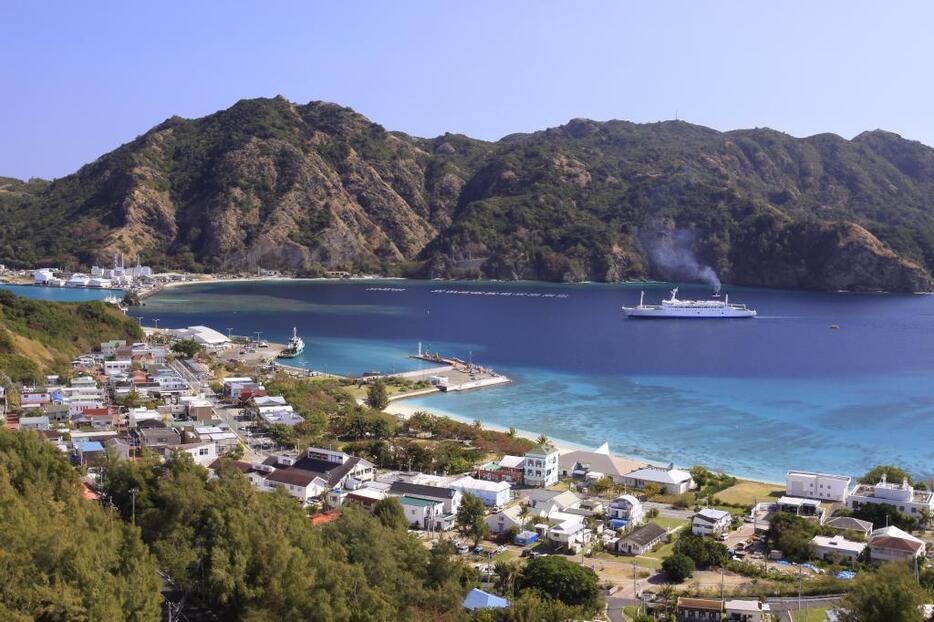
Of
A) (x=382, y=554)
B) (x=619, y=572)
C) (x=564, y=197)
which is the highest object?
(x=564, y=197)

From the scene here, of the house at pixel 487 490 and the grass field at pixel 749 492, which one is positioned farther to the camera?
the grass field at pixel 749 492

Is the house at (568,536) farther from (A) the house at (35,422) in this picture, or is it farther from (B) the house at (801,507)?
(A) the house at (35,422)

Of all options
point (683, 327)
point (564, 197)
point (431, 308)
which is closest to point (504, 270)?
point (564, 197)

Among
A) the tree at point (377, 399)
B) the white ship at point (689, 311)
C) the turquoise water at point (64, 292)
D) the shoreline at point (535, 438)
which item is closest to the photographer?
the shoreline at point (535, 438)

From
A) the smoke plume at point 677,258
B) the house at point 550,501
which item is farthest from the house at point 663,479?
the smoke plume at point 677,258

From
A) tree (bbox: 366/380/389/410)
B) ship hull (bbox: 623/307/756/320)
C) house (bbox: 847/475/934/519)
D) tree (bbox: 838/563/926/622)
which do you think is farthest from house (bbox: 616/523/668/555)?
ship hull (bbox: 623/307/756/320)

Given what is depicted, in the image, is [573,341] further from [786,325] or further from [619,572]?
[619,572]
